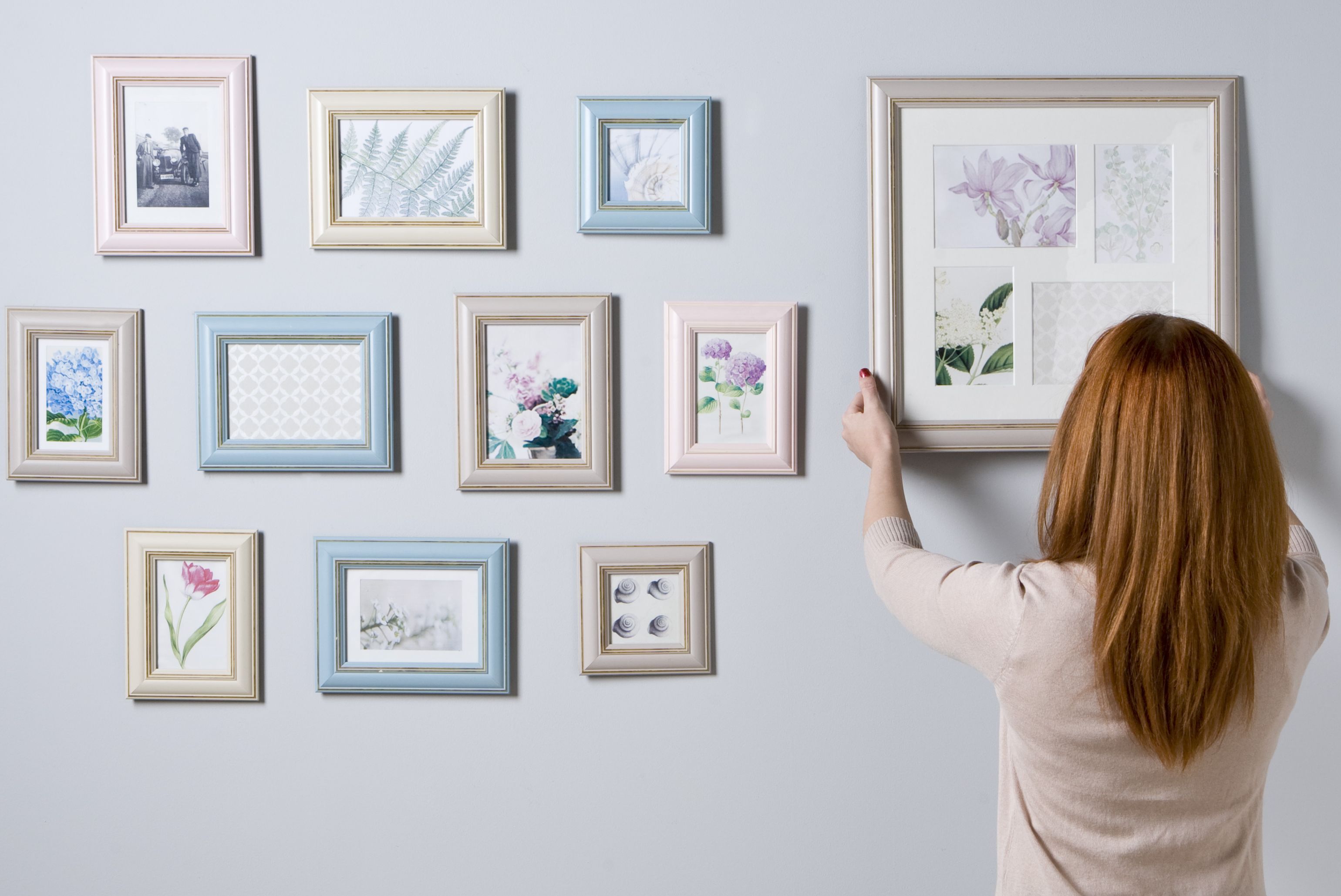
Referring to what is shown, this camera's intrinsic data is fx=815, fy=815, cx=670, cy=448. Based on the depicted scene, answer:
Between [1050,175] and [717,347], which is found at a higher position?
[1050,175]

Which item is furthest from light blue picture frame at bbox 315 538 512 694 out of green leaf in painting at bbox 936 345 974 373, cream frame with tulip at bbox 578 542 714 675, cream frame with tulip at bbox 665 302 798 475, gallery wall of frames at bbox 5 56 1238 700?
green leaf in painting at bbox 936 345 974 373

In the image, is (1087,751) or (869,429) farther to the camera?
(869,429)

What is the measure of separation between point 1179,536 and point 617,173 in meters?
0.76

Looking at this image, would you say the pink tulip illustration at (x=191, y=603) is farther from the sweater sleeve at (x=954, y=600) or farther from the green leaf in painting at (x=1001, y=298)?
the green leaf in painting at (x=1001, y=298)

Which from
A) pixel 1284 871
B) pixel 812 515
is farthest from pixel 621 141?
pixel 1284 871

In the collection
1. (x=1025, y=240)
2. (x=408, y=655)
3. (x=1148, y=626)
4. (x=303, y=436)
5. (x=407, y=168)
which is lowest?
(x=408, y=655)

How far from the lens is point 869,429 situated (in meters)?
1.03

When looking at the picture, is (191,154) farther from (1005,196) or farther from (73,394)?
(1005,196)

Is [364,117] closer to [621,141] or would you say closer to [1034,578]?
[621,141]

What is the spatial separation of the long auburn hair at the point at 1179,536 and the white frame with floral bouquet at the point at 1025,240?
33 cm

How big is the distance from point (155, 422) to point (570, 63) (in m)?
0.73

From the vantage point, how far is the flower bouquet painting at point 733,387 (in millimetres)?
1073

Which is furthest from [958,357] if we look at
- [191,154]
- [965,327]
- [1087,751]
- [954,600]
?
[191,154]

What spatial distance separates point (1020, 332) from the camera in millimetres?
1072
